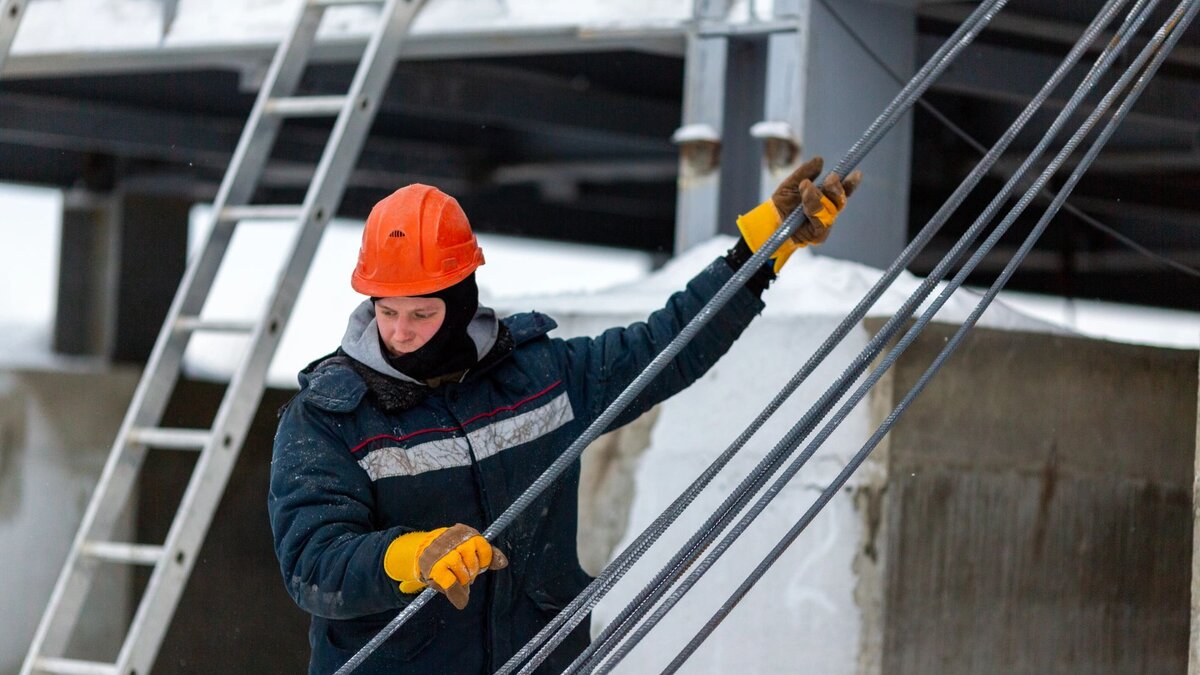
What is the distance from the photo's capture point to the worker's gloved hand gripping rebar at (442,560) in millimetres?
2342

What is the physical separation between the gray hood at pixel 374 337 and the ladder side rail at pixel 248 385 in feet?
4.75

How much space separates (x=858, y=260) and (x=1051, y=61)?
147 cm

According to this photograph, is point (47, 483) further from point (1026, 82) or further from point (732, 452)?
point (732, 452)

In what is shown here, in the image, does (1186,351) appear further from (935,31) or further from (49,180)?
(49,180)

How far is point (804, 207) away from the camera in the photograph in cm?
271

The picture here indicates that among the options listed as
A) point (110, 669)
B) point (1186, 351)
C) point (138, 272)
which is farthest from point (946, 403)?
point (138, 272)

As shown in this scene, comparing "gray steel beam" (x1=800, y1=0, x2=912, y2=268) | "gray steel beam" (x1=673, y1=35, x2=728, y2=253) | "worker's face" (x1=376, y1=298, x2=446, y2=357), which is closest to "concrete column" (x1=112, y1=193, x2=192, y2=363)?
"gray steel beam" (x1=673, y1=35, x2=728, y2=253)

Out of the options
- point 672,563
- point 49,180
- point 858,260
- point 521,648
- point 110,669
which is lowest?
point 110,669

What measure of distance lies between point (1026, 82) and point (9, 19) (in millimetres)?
3476

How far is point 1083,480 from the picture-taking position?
4.16 m

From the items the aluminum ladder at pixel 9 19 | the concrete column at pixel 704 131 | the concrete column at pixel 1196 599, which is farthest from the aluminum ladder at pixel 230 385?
the concrete column at pixel 1196 599

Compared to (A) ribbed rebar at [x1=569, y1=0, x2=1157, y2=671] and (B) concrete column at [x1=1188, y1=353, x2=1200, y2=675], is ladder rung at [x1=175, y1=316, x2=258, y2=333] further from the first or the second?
(B) concrete column at [x1=1188, y1=353, x2=1200, y2=675]

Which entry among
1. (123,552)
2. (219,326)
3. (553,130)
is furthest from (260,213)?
(553,130)

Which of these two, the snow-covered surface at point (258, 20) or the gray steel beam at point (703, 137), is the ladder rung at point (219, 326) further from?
the gray steel beam at point (703, 137)
